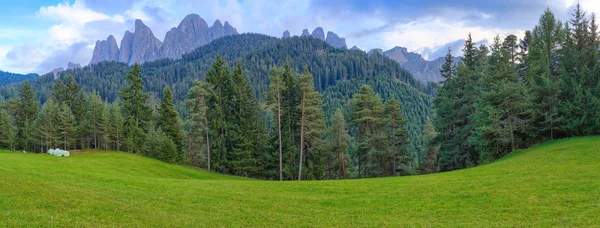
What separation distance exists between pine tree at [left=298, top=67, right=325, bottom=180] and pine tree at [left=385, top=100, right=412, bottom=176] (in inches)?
414

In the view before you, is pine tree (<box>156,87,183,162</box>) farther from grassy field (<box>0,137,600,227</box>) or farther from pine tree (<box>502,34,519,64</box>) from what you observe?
pine tree (<box>502,34,519,64</box>)

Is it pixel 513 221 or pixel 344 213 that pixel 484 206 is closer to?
pixel 513 221

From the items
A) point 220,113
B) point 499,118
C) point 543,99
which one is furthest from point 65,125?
point 543,99

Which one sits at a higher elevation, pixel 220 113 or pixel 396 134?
pixel 220 113

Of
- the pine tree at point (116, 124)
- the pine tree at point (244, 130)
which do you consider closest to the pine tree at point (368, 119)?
the pine tree at point (244, 130)

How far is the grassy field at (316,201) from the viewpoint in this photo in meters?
12.3

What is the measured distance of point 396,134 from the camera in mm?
47906

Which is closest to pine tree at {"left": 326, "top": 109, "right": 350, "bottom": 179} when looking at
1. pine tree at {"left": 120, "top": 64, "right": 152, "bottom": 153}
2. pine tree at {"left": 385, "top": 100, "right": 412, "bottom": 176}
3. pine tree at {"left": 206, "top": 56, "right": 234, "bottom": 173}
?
pine tree at {"left": 385, "top": 100, "right": 412, "bottom": 176}

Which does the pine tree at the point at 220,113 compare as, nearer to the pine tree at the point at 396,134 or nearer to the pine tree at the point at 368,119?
the pine tree at the point at 368,119

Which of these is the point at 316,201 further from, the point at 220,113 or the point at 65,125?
the point at 65,125

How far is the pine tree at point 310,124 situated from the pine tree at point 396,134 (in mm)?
10512

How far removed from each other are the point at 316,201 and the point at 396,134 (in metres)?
33.5

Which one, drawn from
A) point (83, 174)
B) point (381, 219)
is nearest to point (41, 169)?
point (83, 174)

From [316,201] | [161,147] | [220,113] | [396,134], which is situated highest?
[220,113]
